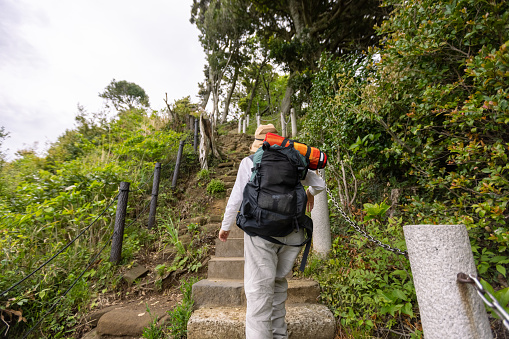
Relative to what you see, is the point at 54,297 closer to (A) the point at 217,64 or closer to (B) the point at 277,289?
(B) the point at 277,289

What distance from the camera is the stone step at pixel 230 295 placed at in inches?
100

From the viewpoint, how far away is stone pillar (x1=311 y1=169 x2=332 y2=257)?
307cm

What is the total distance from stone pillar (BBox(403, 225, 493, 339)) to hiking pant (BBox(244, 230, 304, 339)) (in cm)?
86

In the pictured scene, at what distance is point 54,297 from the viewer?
2.69 m

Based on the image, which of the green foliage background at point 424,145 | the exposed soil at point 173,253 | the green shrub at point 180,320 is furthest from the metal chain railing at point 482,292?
the exposed soil at point 173,253

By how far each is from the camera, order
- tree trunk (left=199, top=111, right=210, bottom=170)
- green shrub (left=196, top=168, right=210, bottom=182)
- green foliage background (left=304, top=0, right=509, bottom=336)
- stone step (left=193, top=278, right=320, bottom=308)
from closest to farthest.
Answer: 1. green foliage background (left=304, top=0, right=509, bottom=336)
2. stone step (left=193, top=278, right=320, bottom=308)
3. green shrub (left=196, top=168, right=210, bottom=182)
4. tree trunk (left=199, top=111, right=210, bottom=170)

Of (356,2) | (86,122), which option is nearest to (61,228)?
(86,122)

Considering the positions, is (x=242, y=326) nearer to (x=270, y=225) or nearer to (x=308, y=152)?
(x=270, y=225)

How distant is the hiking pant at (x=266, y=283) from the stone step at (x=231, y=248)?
1.47m

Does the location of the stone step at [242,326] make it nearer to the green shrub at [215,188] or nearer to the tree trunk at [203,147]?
the green shrub at [215,188]

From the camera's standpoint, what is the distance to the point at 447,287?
3.71 ft

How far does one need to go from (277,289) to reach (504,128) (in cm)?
252

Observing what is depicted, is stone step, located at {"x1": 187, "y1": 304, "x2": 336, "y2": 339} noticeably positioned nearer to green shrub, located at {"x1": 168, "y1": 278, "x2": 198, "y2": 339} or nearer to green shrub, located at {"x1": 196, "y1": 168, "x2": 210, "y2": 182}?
green shrub, located at {"x1": 168, "y1": 278, "x2": 198, "y2": 339}

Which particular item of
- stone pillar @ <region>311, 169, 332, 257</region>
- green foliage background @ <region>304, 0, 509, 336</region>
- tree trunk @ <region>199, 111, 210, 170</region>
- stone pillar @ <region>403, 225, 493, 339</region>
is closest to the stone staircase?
green foliage background @ <region>304, 0, 509, 336</region>
